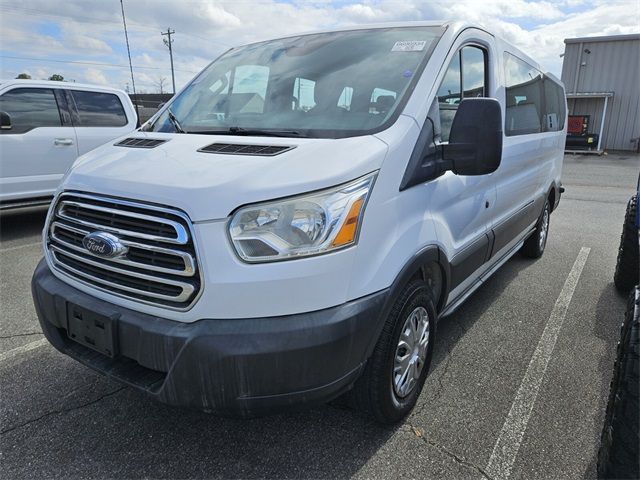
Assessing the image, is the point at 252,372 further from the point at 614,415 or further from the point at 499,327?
the point at 499,327

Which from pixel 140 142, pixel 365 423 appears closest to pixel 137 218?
pixel 140 142

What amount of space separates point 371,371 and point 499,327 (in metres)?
1.87

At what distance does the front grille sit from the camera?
1831 mm

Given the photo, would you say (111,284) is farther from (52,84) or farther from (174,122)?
(52,84)

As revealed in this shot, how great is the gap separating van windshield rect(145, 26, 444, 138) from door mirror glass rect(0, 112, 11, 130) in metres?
4.12

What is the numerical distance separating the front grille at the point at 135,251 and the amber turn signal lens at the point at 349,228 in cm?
56

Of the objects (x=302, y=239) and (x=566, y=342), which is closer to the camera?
(x=302, y=239)

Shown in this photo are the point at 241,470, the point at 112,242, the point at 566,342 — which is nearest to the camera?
the point at 112,242

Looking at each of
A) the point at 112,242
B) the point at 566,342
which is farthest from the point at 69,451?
the point at 566,342

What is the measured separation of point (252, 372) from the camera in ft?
5.81

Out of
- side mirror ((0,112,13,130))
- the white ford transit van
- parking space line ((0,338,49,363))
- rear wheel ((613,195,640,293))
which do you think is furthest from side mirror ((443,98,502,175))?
side mirror ((0,112,13,130))

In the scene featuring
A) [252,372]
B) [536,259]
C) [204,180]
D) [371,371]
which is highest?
[204,180]

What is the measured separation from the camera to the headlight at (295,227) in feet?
5.92

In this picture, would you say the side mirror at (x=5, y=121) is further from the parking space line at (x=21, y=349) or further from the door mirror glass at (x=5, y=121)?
the parking space line at (x=21, y=349)
